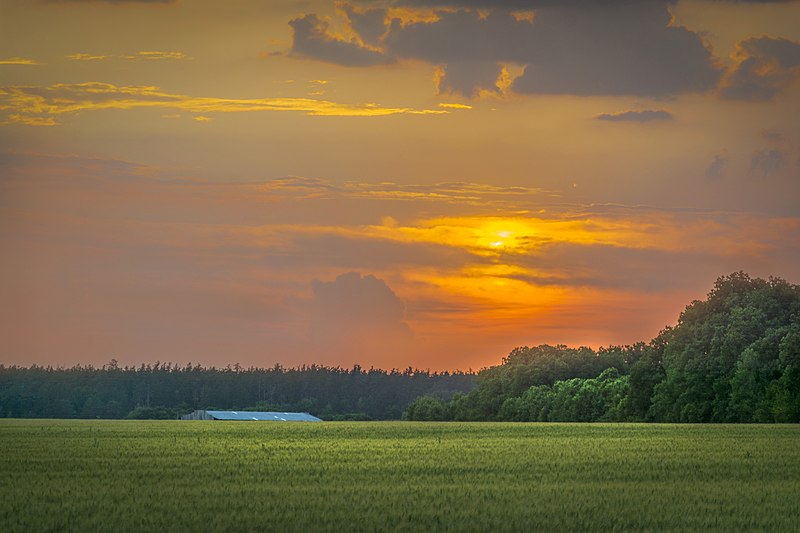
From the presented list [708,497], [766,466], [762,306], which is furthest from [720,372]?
[708,497]

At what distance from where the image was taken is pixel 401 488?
37125 mm

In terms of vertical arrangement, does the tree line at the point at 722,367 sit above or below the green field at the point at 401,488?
above

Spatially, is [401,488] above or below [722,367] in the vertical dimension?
below

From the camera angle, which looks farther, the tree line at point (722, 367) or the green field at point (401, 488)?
the tree line at point (722, 367)

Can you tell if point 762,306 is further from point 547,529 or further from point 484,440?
point 547,529

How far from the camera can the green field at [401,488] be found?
28.9m

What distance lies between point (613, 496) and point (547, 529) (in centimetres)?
753

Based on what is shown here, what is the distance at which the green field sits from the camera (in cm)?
2886

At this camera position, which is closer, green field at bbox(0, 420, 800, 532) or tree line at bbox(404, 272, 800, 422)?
green field at bbox(0, 420, 800, 532)

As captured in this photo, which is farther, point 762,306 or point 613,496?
point 762,306

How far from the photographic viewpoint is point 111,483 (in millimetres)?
38656

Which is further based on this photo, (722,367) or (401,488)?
(722,367)

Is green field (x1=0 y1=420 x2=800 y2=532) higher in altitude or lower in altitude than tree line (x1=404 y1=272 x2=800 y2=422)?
lower

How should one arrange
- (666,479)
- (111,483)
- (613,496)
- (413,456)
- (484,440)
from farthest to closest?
(484,440)
(413,456)
(666,479)
(111,483)
(613,496)
